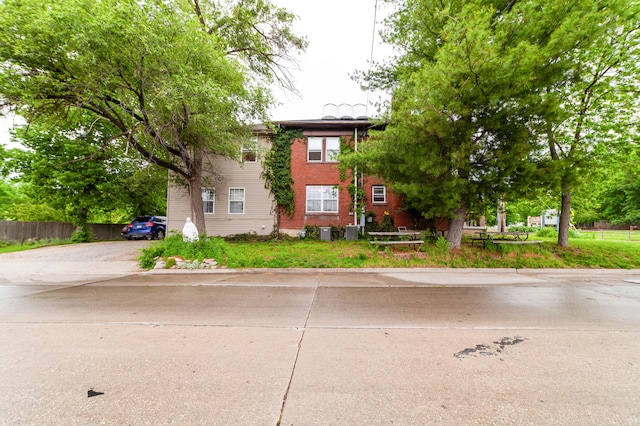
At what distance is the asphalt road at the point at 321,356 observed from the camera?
221 centimetres

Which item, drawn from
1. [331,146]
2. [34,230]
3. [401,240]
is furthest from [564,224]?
[34,230]

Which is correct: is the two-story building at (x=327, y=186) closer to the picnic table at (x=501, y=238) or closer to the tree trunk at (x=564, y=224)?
the picnic table at (x=501, y=238)

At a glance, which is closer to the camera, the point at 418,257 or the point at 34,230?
the point at 418,257

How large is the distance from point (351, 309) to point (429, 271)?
16.2 feet

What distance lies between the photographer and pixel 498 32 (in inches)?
293

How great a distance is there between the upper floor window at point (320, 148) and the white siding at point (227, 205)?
2932 mm

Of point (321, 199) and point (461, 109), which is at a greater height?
point (461, 109)

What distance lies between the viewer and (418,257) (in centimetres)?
984

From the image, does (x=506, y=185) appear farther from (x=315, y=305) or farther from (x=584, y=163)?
(x=315, y=305)

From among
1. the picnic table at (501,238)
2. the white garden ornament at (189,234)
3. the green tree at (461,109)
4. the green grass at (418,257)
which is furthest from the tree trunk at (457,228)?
the white garden ornament at (189,234)

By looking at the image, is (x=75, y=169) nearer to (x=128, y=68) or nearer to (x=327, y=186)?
(x=128, y=68)

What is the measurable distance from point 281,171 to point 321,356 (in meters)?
14.8

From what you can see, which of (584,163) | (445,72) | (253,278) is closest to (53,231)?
(253,278)

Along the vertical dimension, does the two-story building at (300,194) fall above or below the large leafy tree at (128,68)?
below
